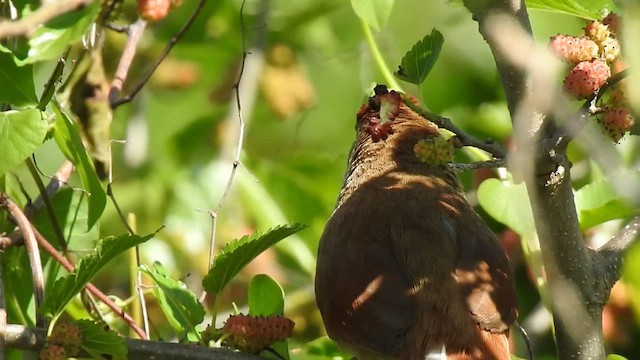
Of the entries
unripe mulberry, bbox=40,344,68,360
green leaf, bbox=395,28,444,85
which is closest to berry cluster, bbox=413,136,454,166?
green leaf, bbox=395,28,444,85

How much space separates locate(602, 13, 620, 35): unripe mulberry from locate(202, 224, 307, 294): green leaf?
0.82 meters

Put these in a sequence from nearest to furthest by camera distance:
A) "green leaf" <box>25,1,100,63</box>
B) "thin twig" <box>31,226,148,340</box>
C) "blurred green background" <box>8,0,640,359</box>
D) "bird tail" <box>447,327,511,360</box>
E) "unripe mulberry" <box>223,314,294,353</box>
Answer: "green leaf" <box>25,1,100,63</box> < "unripe mulberry" <box>223,314,294,353</box> < "thin twig" <box>31,226,148,340</box> < "bird tail" <box>447,327,511,360</box> < "blurred green background" <box>8,0,640,359</box>

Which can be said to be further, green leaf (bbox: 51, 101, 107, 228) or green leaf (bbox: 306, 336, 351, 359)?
green leaf (bbox: 306, 336, 351, 359)

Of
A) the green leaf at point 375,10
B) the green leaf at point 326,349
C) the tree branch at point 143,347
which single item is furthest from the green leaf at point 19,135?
the green leaf at point 326,349

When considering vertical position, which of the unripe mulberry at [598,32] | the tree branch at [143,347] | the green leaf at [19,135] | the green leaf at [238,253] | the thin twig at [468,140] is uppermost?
the unripe mulberry at [598,32]

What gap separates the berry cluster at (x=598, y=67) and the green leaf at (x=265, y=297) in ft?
3.46

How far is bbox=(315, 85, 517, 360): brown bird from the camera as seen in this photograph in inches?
117

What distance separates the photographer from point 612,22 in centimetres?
231

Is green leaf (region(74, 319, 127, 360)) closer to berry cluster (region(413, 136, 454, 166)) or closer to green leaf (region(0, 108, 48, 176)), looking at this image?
green leaf (region(0, 108, 48, 176))

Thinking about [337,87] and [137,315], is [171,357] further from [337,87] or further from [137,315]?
[337,87]

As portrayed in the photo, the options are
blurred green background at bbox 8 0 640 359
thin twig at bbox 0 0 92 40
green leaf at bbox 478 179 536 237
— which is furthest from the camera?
blurred green background at bbox 8 0 640 359

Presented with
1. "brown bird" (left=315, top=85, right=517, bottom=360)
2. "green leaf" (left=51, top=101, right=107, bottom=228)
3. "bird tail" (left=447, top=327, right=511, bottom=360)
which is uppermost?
"green leaf" (left=51, top=101, right=107, bottom=228)

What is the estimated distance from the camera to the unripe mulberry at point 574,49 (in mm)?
2242

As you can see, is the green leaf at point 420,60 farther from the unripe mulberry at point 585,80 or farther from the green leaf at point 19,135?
the green leaf at point 19,135
